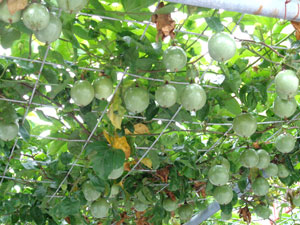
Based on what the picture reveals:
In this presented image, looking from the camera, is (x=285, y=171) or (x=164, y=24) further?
(x=285, y=171)

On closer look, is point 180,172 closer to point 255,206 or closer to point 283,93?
point 255,206

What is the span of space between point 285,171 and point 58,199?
1.64 metres

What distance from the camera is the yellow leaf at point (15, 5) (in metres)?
1.34

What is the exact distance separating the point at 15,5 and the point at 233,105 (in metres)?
1.26

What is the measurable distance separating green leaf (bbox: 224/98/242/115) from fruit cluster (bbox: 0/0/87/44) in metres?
1.05

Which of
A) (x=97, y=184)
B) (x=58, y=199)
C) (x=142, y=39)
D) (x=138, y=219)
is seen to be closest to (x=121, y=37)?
(x=142, y=39)

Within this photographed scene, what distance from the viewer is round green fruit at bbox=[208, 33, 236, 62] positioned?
61.1 inches

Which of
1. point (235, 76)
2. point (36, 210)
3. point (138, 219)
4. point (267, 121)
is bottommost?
point (138, 219)

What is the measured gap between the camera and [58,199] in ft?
9.88

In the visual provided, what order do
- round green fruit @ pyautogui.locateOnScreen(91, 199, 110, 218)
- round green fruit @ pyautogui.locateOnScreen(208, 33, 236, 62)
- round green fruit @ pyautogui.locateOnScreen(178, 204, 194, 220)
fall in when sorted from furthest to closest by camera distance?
round green fruit @ pyautogui.locateOnScreen(178, 204, 194, 220) → round green fruit @ pyautogui.locateOnScreen(91, 199, 110, 218) → round green fruit @ pyautogui.locateOnScreen(208, 33, 236, 62)

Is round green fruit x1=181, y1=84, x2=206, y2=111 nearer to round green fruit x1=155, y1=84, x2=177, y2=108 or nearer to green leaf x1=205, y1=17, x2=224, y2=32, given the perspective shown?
round green fruit x1=155, y1=84, x2=177, y2=108

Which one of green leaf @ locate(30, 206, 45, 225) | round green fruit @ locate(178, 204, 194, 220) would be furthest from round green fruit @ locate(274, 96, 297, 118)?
green leaf @ locate(30, 206, 45, 225)

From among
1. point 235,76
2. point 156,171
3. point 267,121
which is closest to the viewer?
point 235,76

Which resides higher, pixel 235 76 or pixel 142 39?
pixel 142 39
